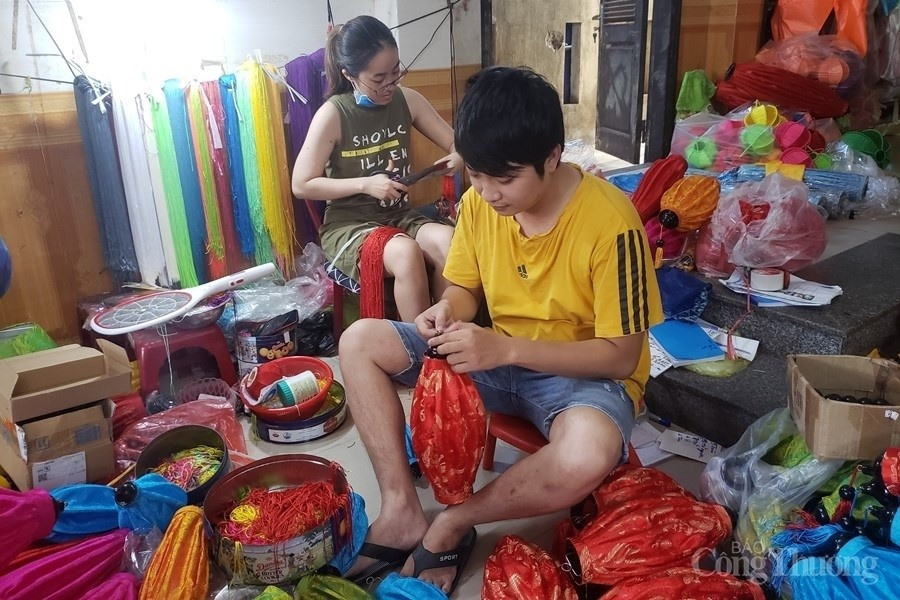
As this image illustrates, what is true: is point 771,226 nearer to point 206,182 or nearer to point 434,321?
point 434,321

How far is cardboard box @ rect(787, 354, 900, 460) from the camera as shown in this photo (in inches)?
50.6

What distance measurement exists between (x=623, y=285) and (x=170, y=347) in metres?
1.49

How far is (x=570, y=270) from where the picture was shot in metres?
1.34

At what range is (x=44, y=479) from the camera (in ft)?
5.22

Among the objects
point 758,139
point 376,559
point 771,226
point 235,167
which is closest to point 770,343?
point 771,226

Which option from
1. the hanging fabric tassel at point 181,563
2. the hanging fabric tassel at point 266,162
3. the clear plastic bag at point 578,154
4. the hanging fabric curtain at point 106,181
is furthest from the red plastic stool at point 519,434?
the clear plastic bag at point 578,154

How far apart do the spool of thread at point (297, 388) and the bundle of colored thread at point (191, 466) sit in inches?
10.5

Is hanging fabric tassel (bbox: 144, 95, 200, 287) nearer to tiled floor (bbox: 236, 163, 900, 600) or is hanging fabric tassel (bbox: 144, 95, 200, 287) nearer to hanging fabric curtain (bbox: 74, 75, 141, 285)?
hanging fabric curtain (bbox: 74, 75, 141, 285)

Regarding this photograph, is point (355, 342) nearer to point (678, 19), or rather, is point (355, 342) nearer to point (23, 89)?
point (23, 89)

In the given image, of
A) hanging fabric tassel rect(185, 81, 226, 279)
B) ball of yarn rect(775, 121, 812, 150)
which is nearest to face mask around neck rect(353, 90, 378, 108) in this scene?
hanging fabric tassel rect(185, 81, 226, 279)

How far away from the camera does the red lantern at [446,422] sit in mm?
1293

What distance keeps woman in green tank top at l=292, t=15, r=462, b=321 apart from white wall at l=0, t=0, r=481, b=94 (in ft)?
1.78

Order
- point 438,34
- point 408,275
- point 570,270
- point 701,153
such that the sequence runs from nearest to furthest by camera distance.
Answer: point 570,270 → point 408,275 → point 438,34 → point 701,153

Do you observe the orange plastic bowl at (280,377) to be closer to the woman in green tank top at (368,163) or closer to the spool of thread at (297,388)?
the spool of thread at (297,388)
